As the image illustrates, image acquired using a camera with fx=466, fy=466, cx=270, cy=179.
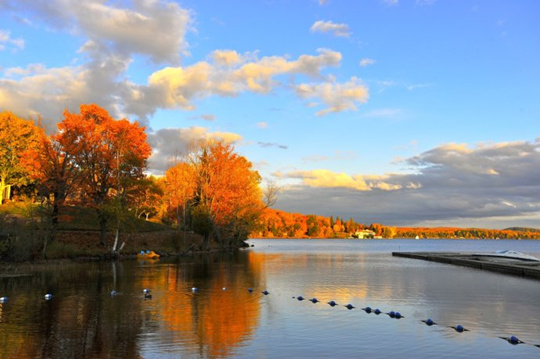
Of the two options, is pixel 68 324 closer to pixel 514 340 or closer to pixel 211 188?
pixel 514 340

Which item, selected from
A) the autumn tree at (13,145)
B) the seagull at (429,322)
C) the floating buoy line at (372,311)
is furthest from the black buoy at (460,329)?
the autumn tree at (13,145)

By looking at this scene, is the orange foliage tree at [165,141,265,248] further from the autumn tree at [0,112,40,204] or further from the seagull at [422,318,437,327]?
the seagull at [422,318,437,327]

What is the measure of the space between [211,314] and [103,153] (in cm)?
3981

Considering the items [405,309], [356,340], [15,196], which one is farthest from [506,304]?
[15,196]

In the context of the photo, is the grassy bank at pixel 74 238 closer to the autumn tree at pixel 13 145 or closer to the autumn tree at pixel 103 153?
the autumn tree at pixel 103 153

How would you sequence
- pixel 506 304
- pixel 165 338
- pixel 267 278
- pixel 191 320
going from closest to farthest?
1. pixel 165 338
2. pixel 191 320
3. pixel 506 304
4. pixel 267 278

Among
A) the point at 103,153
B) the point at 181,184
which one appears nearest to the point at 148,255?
the point at 103,153

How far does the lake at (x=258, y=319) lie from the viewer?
1362 cm

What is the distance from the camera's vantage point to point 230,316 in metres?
19.1

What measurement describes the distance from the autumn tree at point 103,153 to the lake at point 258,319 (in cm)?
2321

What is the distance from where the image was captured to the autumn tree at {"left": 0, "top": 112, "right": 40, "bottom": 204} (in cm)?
7306

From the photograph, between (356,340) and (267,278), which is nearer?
(356,340)

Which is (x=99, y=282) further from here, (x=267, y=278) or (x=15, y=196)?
(x=15, y=196)

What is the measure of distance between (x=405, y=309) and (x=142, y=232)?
55748mm
